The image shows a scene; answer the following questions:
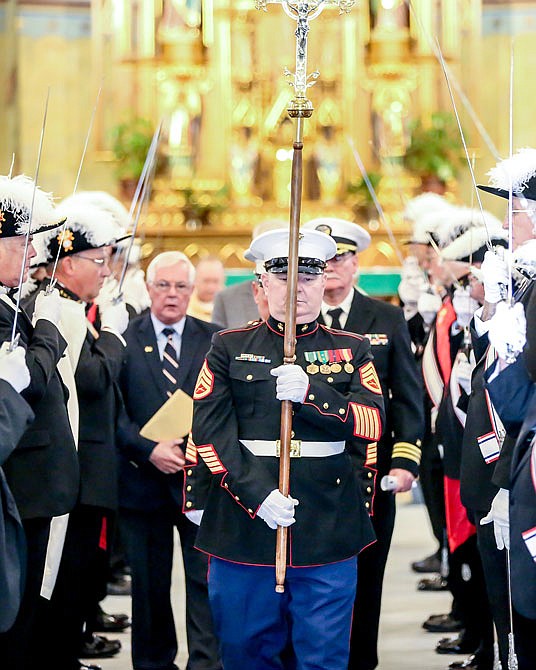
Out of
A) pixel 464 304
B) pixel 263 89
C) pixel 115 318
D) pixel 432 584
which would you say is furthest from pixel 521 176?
pixel 263 89

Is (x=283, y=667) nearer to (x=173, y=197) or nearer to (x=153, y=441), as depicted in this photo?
(x=153, y=441)

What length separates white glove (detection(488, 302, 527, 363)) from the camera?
3332mm

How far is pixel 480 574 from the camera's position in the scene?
5297mm

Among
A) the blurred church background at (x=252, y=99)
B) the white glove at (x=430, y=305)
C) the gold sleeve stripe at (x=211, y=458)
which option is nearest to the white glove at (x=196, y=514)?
the gold sleeve stripe at (x=211, y=458)

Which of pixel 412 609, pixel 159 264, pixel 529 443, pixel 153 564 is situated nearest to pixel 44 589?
pixel 153 564

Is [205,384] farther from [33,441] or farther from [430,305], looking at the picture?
[430,305]

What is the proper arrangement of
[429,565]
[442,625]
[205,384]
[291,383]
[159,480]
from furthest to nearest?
[429,565], [442,625], [159,480], [205,384], [291,383]

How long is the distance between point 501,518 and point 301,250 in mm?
1010

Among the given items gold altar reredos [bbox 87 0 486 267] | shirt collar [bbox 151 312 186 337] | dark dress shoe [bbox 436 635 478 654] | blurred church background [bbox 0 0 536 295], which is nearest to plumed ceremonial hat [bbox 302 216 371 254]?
shirt collar [bbox 151 312 186 337]

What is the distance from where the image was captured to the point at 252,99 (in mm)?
12391

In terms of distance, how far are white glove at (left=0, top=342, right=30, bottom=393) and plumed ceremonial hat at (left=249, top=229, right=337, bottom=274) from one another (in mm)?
799

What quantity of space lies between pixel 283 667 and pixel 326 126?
879cm

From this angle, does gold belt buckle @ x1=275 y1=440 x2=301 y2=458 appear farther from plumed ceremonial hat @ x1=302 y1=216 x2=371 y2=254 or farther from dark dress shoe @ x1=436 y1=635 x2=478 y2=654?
dark dress shoe @ x1=436 y1=635 x2=478 y2=654

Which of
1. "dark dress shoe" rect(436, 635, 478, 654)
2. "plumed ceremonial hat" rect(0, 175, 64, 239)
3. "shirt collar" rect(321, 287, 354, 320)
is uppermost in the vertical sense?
"plumed ceremonial hat" rect(0, 175, 64, 239)
